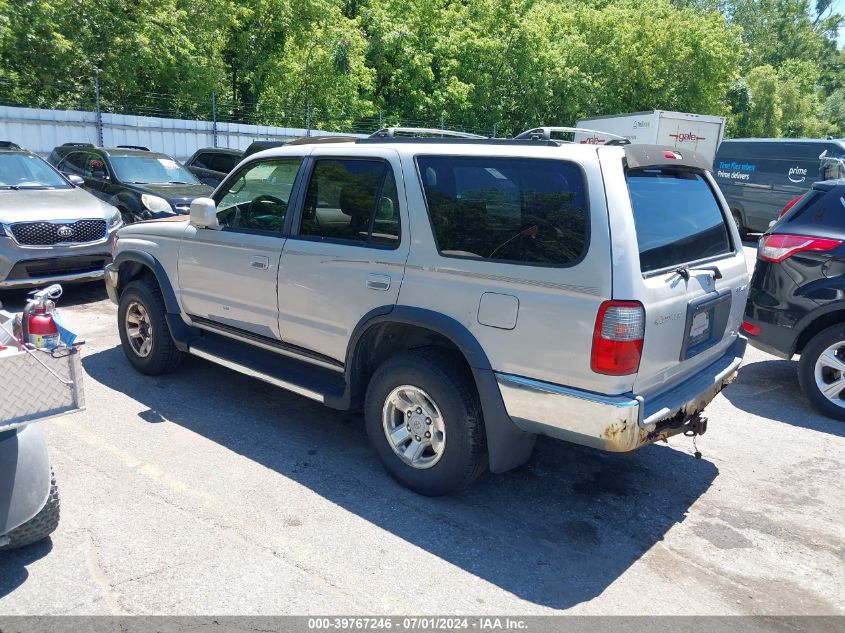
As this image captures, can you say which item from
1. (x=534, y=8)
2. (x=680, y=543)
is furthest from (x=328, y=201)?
(x=534, y=8)

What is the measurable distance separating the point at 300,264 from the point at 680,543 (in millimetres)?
2733

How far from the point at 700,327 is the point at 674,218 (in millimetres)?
611

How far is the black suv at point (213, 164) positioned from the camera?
13695mm

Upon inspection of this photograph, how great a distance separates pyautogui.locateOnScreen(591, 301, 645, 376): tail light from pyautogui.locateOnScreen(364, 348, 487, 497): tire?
2.55 ft

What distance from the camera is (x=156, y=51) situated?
19891 mm

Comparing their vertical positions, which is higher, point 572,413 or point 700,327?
point 700,327

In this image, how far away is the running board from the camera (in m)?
4.26

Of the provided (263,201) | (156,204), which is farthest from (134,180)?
(263,201)

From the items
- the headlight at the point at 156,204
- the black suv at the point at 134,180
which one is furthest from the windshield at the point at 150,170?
the headlight at the point at 156,204

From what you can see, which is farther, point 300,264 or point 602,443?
point 300,264

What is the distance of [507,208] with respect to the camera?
3.52 meters

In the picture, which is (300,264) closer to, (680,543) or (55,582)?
(55,582)

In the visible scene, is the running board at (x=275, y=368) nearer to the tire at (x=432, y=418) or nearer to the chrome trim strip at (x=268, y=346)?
the chrome trim strip at (x=268, y=346)

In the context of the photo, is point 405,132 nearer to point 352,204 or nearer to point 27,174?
point 352,204
